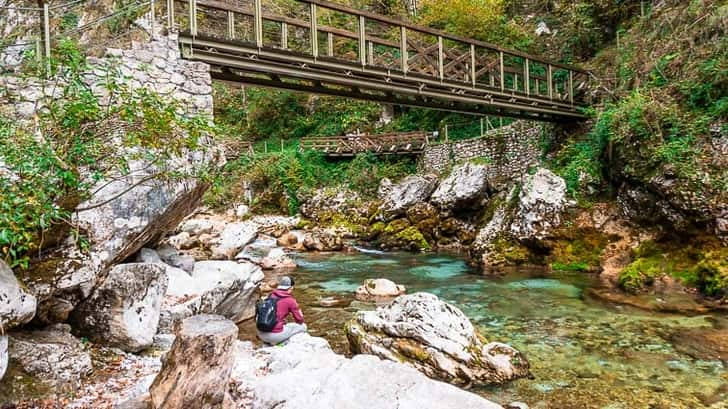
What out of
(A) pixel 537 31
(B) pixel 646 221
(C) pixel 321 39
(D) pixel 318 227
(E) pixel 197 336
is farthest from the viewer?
(C) pixel 321 39

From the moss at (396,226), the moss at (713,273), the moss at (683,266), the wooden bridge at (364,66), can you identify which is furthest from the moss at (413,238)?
the moss at (713,273)

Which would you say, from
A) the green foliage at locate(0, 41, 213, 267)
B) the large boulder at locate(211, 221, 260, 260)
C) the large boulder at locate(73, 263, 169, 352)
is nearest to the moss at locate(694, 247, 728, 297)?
the green foliage at locate(0, 41, 213, 267)

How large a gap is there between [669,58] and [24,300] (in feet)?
46.4

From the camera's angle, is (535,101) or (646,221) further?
(535,101)

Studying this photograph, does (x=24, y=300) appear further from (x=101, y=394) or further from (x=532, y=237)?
(x=532, y=237)

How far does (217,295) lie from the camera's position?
655cm

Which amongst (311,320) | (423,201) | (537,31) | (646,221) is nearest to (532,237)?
(646,221)

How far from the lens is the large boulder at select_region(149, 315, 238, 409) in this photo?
111 inches

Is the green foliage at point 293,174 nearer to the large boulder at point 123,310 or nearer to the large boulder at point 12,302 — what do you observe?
the large boulder at point 123,310

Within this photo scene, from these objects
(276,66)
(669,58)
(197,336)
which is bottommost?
(197,336)

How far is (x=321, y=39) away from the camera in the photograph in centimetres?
2478

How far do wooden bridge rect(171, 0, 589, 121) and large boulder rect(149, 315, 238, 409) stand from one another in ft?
19.9

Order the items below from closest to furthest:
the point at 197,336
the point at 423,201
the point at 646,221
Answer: the point at 197,336, the point at 646,221, the point at 423,201

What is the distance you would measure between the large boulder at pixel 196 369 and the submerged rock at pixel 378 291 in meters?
6.09
